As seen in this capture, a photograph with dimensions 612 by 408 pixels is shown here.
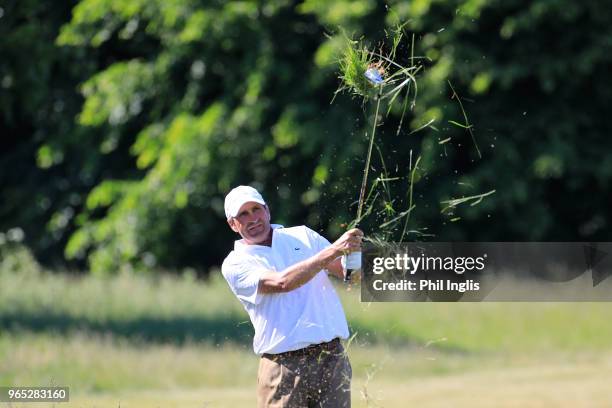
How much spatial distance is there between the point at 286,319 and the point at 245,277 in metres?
0.31

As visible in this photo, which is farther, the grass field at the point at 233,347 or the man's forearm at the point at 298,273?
the grass field at the point at 233,347

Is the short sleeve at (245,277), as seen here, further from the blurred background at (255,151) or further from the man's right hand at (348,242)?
the blurred background at (255,151)

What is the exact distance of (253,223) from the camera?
7.01m

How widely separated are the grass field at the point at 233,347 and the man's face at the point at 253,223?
4.10 metres

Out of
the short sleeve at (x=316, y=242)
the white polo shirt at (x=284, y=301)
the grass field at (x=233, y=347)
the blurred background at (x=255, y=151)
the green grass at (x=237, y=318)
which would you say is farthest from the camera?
the blurred background at (x=255, y=151)

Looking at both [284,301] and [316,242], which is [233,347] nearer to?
[316,242]

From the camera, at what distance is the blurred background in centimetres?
1872

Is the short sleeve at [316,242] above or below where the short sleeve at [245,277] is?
above

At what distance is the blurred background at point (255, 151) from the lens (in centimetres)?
1872

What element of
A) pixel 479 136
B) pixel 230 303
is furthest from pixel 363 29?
pixel 230 303

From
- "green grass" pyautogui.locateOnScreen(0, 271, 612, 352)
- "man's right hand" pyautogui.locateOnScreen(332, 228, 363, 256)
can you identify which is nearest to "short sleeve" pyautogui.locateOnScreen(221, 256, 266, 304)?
"man's right hand" pyautogui.locateOnScreen(332, 228, 363, 256)

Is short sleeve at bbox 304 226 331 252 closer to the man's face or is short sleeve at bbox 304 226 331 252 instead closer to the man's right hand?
the man's face

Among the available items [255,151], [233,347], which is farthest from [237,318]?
[255,151]

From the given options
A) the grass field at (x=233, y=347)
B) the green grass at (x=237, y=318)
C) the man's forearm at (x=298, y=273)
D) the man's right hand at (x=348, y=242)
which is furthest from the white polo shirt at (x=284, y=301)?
the green grass at (x=237, y=318)
